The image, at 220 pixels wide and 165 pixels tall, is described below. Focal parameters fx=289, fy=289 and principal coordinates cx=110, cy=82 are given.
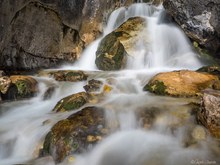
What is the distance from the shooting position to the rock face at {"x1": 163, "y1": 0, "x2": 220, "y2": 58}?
11703mm

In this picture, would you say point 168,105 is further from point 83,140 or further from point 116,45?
point 116,45

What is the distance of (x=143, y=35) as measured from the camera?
44.0 feet

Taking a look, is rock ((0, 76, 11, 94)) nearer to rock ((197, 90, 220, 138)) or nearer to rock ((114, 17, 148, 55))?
rock ((114, 17, 148, 55))

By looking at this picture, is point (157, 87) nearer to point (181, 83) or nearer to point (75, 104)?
point (181, 83)

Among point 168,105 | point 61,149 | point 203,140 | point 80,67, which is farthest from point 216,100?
point 80,67

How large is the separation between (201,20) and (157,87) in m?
5.04

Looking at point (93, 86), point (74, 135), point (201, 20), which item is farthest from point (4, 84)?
point (201, 20)

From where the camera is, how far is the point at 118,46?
41.7 ft

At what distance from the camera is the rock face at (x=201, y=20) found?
11.7 meters

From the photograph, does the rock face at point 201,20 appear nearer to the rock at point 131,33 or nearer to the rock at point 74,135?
the rock at point 131,33

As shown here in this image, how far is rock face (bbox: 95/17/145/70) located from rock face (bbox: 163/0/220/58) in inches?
75.9

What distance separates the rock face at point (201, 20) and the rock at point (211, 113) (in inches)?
264

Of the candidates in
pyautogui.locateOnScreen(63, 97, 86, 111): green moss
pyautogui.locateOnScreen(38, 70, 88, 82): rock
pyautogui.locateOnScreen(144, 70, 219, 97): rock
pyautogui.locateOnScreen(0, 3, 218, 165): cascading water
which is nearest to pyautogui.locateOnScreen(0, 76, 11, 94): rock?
pyautogui.locateOnScreen(0, 3, 218, 165): cascading water

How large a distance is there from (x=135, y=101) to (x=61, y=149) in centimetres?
288
